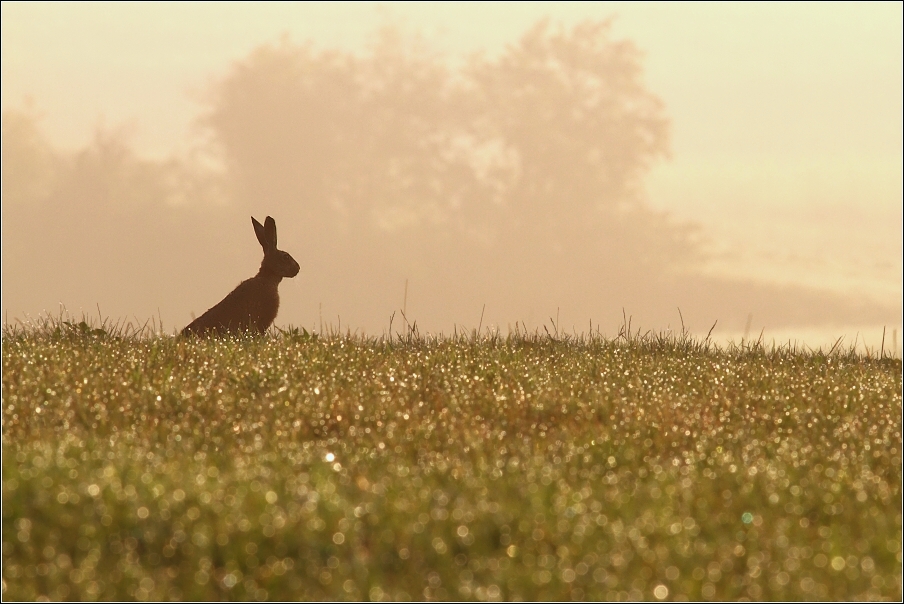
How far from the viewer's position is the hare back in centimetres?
1276

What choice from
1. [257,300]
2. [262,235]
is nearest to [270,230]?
[262,235]

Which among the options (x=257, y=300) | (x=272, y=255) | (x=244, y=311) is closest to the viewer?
(x=244, y=311)

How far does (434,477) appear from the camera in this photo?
6.23 m

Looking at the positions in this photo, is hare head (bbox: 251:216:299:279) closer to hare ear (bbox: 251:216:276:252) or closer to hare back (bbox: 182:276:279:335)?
hare ear (bbox: 251:216:276:252)

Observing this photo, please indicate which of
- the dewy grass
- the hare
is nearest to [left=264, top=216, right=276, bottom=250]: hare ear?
the hare

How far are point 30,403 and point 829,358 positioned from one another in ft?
30.3

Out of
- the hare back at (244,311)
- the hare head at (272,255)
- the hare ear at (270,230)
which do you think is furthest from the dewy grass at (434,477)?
the hare ear at (270,230)

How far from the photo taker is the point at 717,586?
4938 mm

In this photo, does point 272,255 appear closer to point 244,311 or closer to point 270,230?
point 270,230

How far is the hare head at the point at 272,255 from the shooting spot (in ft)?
44.4

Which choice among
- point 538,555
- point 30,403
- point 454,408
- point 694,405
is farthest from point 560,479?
point 30,403

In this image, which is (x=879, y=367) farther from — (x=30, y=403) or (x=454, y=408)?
(x=30, y=403)

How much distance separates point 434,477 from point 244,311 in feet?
23.8

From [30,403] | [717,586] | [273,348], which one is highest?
[273,348]
